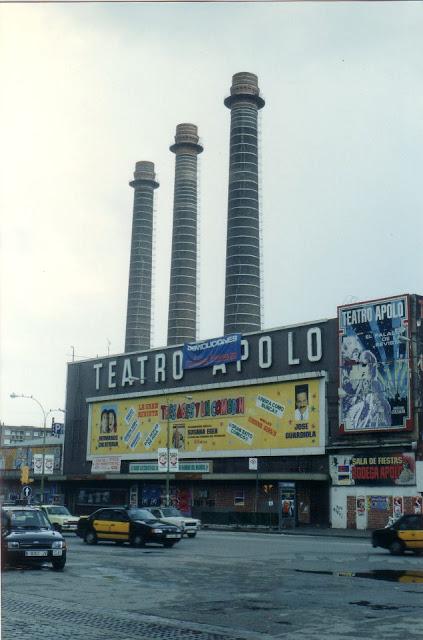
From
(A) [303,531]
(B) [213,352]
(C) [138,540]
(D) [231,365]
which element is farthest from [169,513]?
(B) [213,352]

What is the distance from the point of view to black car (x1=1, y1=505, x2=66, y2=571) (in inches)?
808

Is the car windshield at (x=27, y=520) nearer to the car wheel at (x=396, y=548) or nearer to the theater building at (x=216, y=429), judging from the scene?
the car wheel at (x=396, y=548)

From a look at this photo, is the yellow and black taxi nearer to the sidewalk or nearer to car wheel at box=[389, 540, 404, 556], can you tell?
car wheel at box=[389, 540, 404, 556]

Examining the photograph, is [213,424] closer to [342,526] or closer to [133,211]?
[342,526]

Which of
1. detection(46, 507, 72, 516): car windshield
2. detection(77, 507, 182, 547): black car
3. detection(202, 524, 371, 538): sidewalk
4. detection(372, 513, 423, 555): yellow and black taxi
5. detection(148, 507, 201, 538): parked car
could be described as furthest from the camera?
detection(202, 524, 371, 538): sidewalk

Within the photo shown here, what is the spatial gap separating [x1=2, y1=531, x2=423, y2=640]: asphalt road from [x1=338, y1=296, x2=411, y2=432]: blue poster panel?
76.4 feet

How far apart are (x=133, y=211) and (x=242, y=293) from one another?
28405 mm

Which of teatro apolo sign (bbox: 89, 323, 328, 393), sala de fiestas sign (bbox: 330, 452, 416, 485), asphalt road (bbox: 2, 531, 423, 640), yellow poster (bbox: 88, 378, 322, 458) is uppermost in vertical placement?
teatro apolo sign (bbox: 89, 323, 328, 393)


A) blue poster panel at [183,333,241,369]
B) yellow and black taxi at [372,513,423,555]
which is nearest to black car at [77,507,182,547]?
yellow and black taxi at [372,513,423,555]

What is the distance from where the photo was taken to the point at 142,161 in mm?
99312

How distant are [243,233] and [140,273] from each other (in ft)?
70.4

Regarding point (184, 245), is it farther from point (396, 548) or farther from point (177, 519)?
point (396, 548)

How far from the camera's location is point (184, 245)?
87250 mm

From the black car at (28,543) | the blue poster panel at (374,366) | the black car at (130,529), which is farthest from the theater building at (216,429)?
the black car at (28,543)
